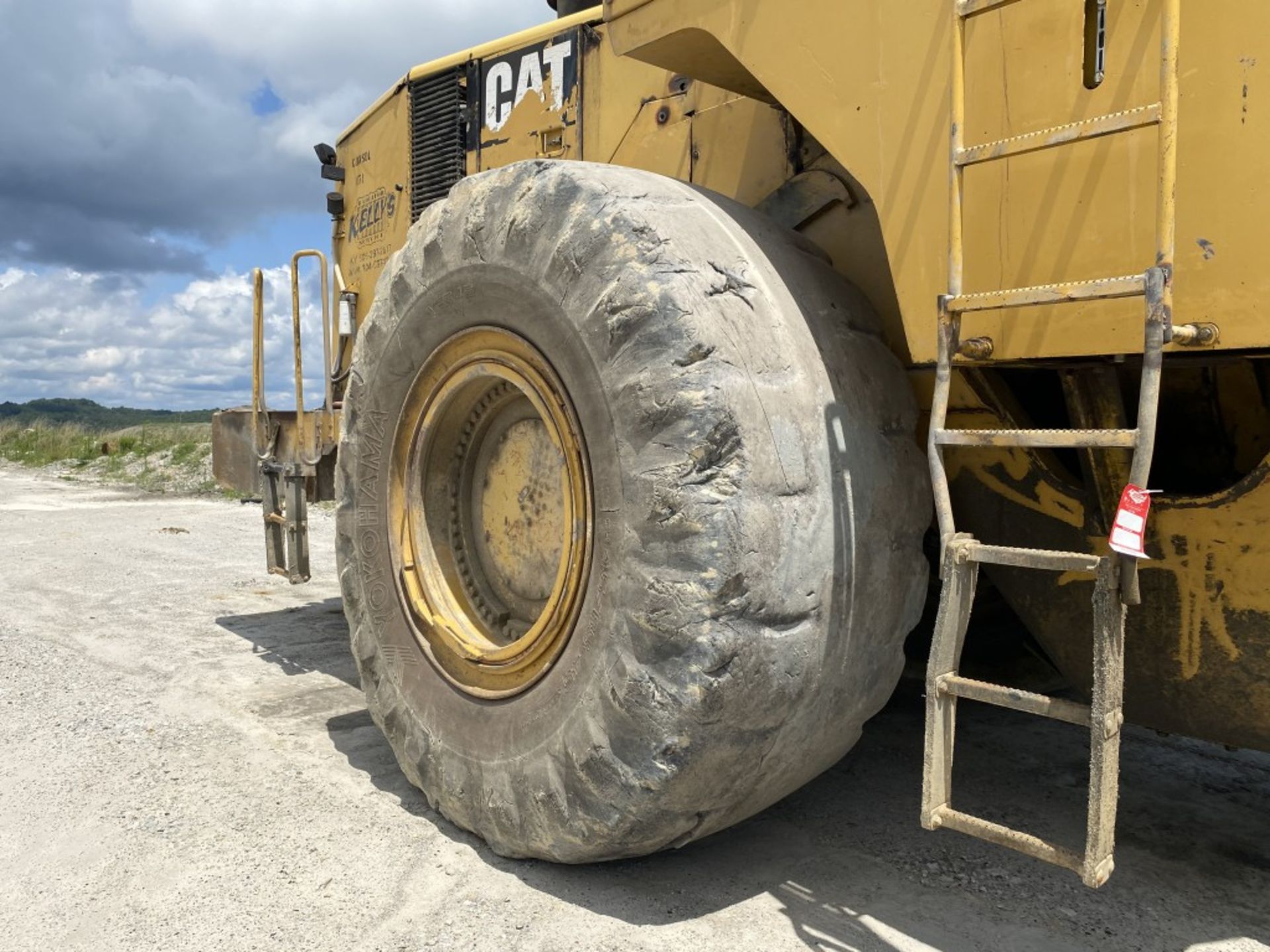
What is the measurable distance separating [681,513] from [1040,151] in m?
1.01

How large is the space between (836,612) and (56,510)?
46.6 ft

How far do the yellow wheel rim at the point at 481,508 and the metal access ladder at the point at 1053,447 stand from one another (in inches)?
40.3

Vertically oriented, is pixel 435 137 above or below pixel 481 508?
above

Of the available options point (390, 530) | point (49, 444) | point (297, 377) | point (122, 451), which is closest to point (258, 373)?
point (297, 377)

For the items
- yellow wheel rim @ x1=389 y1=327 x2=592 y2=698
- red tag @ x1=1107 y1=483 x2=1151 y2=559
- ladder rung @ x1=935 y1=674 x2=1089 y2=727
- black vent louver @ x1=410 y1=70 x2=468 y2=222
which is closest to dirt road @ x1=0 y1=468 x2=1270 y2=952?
yellow wheel rim @ x1=389 y1=327 x2=592 y2=698

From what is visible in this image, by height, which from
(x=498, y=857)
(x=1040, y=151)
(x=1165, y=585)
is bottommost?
(x=498, y=857)

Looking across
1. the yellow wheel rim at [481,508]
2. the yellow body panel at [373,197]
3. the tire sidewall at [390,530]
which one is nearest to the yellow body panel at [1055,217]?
the tire sidewall at [390,530]

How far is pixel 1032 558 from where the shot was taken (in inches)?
81.1

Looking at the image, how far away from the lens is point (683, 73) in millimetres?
3066

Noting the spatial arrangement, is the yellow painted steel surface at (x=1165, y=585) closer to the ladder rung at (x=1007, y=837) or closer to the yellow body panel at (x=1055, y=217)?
the yellow body panel at (x=1055, y=217)

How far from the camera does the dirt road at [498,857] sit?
2492mm

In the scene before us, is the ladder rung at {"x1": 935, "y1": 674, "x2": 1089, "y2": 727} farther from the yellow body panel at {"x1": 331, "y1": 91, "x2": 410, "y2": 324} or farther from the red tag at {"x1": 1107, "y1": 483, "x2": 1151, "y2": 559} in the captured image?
the yellow body panel at {"x1": 331, "y1": 91, "x2": 410, "y2": 324}

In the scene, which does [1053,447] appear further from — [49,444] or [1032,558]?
[49,444]

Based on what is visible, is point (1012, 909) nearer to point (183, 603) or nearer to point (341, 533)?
point (341, 533)
